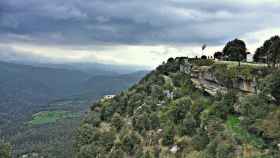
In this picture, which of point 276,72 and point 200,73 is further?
point 200,73

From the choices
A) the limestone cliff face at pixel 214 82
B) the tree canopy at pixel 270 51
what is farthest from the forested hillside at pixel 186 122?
the tree canopy at pixel 270 51

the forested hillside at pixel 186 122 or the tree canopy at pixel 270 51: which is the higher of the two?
the tree canopy at pixel 270 51

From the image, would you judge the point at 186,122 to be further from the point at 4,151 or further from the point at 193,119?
the point at 4,151

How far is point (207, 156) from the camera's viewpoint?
50.2 metres

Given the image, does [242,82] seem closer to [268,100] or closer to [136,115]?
[268,100]

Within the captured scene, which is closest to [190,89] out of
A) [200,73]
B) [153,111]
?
[200,73]

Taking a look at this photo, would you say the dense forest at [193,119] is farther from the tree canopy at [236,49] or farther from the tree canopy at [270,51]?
the tree canopy at [270,51]

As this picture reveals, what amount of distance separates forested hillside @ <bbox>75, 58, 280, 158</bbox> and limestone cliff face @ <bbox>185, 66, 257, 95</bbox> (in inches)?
33.3

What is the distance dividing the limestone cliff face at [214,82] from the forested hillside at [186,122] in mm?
847

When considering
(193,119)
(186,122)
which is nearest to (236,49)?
(193,119)

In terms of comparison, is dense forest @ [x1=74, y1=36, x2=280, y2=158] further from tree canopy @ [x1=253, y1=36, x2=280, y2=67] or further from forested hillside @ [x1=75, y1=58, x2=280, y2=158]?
tree canopy @ [x1=253, y1=36, x2=280, y2=67]

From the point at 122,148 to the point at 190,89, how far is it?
18601 millimetres

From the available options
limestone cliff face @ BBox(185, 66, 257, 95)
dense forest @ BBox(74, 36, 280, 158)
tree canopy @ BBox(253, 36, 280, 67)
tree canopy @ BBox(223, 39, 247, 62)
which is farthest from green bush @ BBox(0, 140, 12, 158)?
tree canopy @ BBox(223, 39, 247, 62)

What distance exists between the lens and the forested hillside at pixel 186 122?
163 ft
